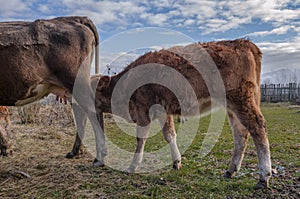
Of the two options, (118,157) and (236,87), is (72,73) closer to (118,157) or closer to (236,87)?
(118,157)

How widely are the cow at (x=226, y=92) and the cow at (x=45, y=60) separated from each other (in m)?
0.77

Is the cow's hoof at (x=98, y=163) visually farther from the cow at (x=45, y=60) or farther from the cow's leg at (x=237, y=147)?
the cow's leg at (x=237, y=147)

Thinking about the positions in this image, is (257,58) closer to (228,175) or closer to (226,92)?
(226,92)

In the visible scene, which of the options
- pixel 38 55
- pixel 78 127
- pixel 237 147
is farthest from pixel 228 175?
pixel 38 55

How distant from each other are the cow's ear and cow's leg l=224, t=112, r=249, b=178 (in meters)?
2.49

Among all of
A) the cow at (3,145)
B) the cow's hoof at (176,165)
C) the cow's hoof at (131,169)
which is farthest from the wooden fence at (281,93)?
the cow at (3,145)

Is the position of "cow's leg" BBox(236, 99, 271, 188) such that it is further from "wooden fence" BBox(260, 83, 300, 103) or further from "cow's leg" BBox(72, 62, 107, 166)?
"wooden fence" BBox(260, 83, 300, 103)

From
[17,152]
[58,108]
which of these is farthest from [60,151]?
[58,108]

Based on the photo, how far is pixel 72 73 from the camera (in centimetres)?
475

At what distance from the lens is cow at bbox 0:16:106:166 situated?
4391 millimetres

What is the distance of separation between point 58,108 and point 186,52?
343 inches

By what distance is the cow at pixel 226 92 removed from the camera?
422cm

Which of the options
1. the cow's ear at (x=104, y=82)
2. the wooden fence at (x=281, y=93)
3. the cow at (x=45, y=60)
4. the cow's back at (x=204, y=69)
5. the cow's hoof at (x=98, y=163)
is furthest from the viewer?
the wooden fence at (x=281, y=93)

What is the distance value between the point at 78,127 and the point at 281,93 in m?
37.0
